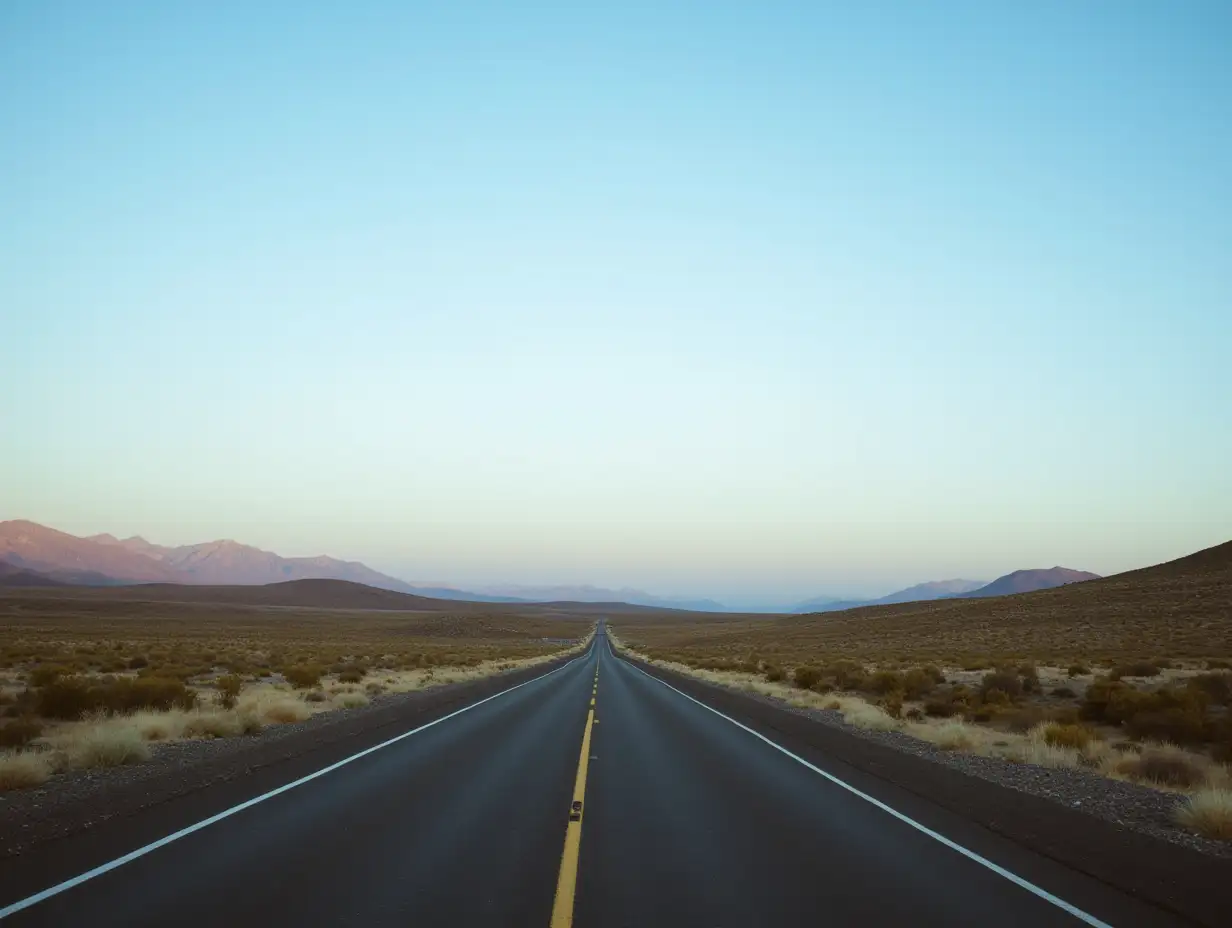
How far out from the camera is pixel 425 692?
100 feet

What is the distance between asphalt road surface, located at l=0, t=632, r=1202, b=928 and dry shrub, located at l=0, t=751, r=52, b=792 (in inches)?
120

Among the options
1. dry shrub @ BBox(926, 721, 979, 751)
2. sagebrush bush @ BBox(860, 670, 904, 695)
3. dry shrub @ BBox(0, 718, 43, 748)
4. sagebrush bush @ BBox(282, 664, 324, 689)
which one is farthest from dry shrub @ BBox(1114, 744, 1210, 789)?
sagebrush bush @ BBox(282, 664, 324, 689)

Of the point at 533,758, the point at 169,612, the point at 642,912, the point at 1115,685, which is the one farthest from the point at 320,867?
the point at 169,612

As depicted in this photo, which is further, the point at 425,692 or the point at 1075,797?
the point at 425,692

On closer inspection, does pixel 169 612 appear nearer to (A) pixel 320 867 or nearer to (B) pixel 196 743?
(B) pixel 196 743

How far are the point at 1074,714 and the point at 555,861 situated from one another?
19401mm

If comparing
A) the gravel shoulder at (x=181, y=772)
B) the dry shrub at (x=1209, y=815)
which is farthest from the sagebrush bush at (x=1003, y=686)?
the gravel shoulder at (x=181, y=772)

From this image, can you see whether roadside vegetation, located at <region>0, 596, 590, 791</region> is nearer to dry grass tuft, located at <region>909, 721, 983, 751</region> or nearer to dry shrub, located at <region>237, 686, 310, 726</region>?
dry shrub, located at <region>237, 686, 310, 726</region>

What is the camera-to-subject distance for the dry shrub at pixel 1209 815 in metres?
9.46

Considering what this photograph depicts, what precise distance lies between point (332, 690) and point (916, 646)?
Answer: 48.6 m

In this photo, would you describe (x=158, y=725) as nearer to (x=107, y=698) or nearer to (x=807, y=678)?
(x=107, y=698)

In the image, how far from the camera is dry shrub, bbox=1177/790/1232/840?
9461mm

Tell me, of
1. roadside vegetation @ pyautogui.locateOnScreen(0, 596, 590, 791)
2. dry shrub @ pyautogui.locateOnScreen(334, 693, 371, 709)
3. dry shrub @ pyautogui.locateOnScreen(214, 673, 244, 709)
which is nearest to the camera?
roadside vegetation @ pyautogui.locateOnScreen(0, 596, 590, 791)

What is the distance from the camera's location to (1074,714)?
72.1 feet
